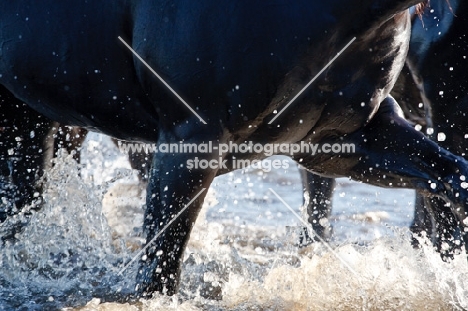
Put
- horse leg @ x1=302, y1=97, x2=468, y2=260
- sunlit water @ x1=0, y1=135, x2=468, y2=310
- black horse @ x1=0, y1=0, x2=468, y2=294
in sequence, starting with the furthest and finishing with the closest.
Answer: sunlit water @ x1=0, y1=135, x2=468, y2=310 < horse leg @ x1=302, y1=97, x2=468, y2=260 < black horse @ x1=0, y1=0, x2=468, y2=294

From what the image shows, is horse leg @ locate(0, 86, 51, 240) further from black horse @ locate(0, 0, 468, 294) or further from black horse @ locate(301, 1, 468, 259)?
black horse @ locate(301, 1, 468, 259)

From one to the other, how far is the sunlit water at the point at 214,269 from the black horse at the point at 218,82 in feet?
1.30

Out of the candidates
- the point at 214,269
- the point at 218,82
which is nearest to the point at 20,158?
the point at 214,269

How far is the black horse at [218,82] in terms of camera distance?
3201 mm

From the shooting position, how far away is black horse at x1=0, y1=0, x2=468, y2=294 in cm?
320

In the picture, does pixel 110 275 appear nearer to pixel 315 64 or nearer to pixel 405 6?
pixel 315 64

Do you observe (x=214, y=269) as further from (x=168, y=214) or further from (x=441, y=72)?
(x=441, y=72)

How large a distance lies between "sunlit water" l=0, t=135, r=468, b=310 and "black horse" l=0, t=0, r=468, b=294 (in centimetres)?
40

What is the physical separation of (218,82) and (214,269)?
1278 mm

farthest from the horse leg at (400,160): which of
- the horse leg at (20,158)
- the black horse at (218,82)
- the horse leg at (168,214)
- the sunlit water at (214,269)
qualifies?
the horse leg at (20,158)

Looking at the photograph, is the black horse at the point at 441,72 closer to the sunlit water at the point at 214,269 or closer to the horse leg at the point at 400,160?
the sunlit water at the point at 214,269

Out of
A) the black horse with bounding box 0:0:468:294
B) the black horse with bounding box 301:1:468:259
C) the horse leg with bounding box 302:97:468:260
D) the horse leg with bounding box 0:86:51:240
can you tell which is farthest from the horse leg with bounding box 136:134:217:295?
the black horse with bounding box 301:1:468:259

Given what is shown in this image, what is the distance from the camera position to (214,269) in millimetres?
4277

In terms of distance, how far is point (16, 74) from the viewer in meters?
3.99
